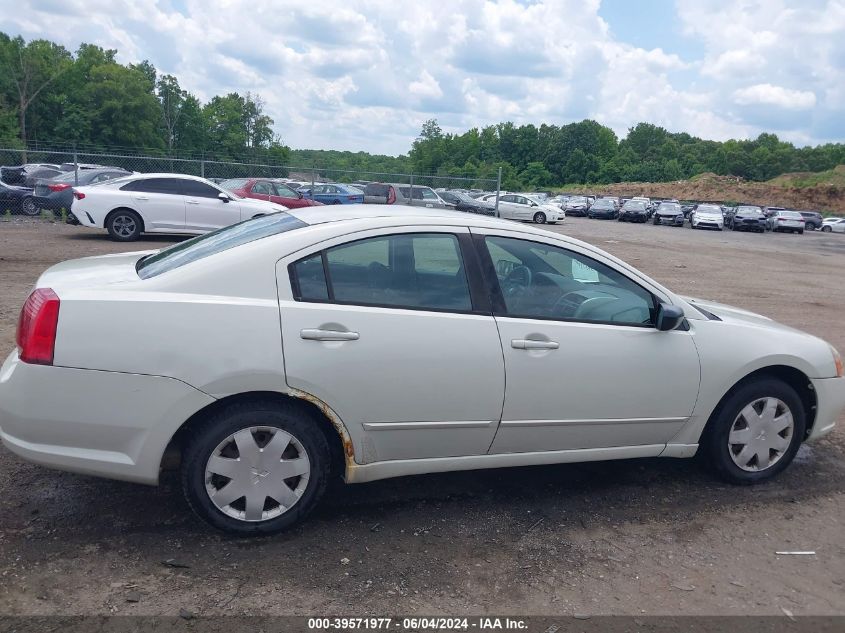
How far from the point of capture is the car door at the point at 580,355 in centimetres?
396

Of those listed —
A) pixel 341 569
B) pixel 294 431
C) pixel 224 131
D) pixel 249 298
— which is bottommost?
pixel 341 569

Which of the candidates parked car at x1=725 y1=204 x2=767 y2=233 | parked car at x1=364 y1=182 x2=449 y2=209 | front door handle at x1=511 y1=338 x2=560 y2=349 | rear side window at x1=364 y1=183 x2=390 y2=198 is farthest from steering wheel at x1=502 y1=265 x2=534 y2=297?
parked car at x1=725 y1=204 x2=767 y2=233

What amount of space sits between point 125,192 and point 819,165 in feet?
385

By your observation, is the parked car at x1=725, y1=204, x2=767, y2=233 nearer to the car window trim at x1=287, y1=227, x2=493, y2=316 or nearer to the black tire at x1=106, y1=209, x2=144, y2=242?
the black tire at x1=106, y1=209, x2=144, y2=242

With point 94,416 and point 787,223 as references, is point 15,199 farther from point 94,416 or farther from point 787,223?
point 787,223

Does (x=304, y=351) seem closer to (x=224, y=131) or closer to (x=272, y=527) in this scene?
(x=272, y=527)

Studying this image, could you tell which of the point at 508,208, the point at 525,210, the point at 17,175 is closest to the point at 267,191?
the point at 17,175

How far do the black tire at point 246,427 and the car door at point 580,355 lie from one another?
0.96 metres

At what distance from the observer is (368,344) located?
11.9 feet

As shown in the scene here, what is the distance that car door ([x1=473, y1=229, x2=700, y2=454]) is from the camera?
3.96 meters

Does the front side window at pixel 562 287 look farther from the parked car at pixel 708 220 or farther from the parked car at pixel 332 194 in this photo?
the parked car at pixel 708 220

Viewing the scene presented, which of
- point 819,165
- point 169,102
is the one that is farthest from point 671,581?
point 819,165

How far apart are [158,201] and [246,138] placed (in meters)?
52.8

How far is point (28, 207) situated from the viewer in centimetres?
2033
